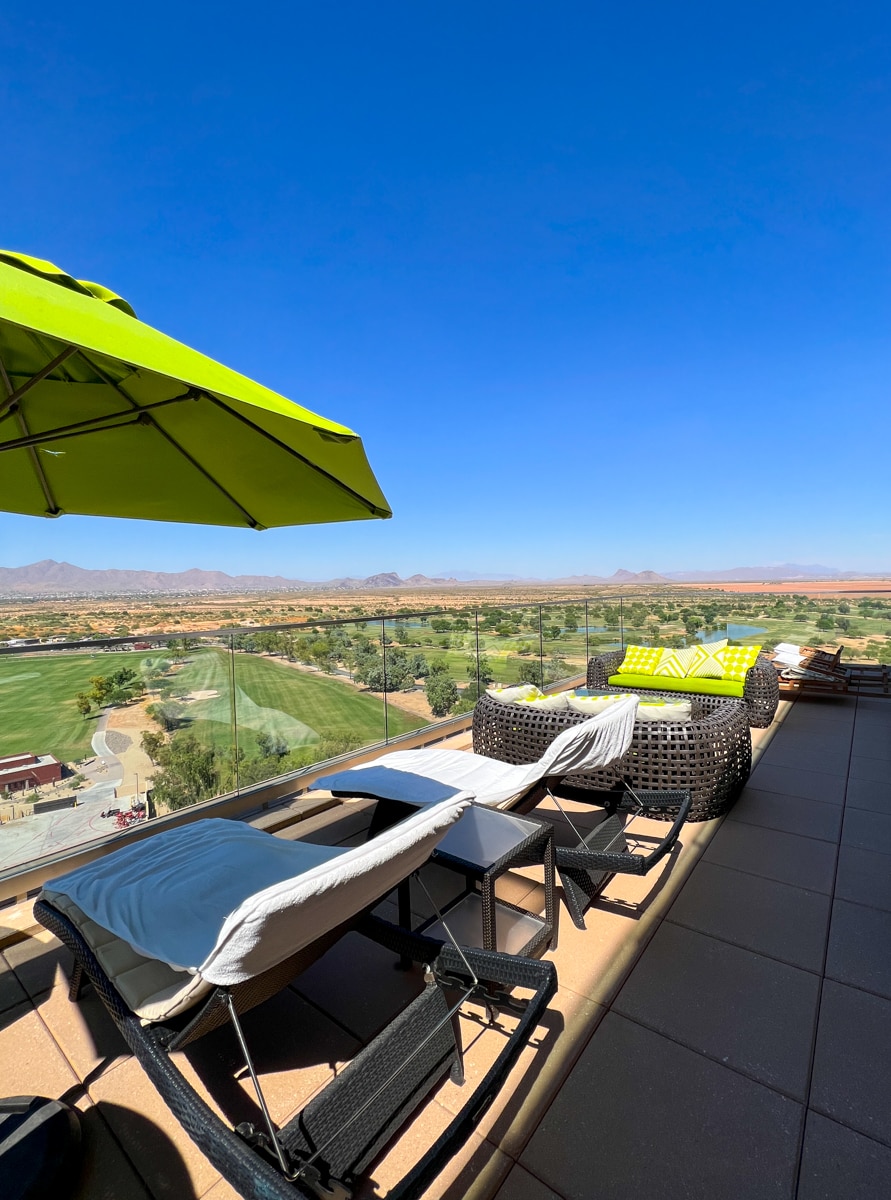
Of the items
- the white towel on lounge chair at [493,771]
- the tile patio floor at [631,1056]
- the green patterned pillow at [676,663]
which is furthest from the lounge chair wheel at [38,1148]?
the green patterned pillow at [676,663]

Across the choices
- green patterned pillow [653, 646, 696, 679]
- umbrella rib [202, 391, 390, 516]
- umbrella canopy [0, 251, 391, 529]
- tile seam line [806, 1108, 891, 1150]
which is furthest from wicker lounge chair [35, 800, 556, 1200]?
green patterned pillow [653, 646, 696, 679]

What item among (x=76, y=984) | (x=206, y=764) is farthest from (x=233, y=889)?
(x=206, y=764)

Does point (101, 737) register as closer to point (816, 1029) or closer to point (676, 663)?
point (816, 1029)

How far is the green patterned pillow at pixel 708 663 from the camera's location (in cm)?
556

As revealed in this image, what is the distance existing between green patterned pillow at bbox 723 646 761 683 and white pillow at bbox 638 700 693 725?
249cm

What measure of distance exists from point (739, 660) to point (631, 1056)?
4.75 metres

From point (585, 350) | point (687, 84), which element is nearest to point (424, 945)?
point (687, 84)

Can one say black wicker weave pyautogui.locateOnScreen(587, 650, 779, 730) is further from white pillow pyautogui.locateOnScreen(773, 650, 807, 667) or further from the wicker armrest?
the wicker armrest

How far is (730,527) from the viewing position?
47969 mm

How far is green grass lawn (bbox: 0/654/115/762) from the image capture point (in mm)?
2529

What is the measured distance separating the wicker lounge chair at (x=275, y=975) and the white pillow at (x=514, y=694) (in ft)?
6.64

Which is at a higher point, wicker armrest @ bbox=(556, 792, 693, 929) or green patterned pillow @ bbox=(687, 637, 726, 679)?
green patterned pillow @ bbox=(687, 637, 726, 679)

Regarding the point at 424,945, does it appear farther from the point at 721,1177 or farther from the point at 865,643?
the point at 865,643

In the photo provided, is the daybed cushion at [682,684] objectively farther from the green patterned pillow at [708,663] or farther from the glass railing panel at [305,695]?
the glass railing panel at [305,695]
